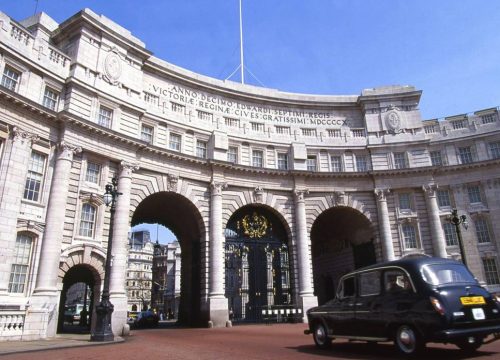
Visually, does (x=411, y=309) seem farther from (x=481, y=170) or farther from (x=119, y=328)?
(x=481, y=170)

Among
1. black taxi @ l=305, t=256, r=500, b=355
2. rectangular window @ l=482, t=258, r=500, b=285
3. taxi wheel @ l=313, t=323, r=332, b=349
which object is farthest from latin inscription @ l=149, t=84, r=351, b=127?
black taxi @ l=305, t=256, r=500, b=355

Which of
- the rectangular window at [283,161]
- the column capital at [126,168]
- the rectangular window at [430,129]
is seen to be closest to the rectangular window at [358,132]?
the rectangular window at [430,129]

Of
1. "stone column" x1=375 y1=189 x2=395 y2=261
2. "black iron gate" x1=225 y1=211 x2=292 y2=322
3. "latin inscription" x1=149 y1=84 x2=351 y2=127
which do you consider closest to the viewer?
"latin inscription" x1=149 y1=84 x2=351 y2=127

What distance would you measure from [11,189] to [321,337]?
17162 millimetres

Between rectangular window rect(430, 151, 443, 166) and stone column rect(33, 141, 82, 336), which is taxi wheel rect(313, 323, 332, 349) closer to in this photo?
stone column rect(33, 141, 82, 336)

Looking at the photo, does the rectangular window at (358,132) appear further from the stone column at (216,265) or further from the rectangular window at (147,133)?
the rectangular window at (147,133)

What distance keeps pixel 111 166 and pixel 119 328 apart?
32.5ft

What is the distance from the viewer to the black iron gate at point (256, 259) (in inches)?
1225

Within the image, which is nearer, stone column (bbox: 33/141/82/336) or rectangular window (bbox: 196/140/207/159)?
stone column (bbox: 33/141/82/336)

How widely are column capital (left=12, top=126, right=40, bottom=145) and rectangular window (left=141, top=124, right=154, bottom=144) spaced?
7.70m

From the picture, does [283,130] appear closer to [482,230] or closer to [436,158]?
[436,158]

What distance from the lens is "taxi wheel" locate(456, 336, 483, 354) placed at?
8.19 metres

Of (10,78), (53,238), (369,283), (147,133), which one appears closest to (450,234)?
(147,133)

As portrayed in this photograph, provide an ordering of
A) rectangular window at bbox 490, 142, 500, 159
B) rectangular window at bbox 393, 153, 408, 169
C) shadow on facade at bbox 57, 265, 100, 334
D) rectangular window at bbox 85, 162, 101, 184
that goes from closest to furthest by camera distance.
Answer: shadow on facade at bbox 57, 265, 100, 334
rectangular window at bbox 85, 162, 101, 184
rectangular window at bbox 490, 142, 500, 159
rectangular window at bbox 393, 153, 408, 169
